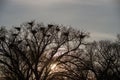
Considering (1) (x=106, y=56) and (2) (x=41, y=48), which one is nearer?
(2) (x=41, y=48)

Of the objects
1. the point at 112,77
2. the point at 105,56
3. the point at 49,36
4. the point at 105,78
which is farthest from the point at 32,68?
the point at 105,56

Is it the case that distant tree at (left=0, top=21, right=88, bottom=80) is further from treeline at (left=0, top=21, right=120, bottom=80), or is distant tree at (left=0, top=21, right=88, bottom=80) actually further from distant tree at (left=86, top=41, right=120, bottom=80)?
distant tree at (left=86, top=41, right=120, bottom=80)

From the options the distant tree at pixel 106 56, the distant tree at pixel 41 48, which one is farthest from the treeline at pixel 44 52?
the distant tree at pixel 106 56

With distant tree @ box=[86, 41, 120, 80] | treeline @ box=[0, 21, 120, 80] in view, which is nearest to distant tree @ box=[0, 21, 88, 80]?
treeline @ box=[0, 21, 120, 80]

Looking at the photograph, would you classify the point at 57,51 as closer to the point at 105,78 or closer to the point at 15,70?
the point at 15,70

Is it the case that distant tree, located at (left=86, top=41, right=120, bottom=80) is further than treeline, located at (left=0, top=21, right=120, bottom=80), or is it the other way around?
distant tree, located at (left=86, top=41, right=120, bottom=80)

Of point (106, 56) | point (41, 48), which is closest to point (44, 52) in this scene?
point (41, 48)

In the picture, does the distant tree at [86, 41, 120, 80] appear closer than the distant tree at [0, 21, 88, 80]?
No

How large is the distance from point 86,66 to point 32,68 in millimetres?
6510

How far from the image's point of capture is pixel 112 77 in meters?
50.9

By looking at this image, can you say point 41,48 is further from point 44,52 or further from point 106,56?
point 106,56

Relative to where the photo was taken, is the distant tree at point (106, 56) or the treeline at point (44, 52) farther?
the distant tree at point (106, 56)

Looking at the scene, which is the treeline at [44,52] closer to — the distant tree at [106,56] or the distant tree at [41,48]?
the distant tree at [41,48]

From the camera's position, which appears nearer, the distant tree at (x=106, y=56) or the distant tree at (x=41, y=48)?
the distant tree at (x=41, y=48)
